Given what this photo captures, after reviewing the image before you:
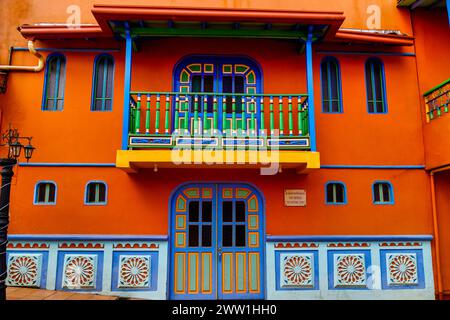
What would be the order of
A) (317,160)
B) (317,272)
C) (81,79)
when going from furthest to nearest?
1. (81,79)
2. (317,272)
3. (317,160)

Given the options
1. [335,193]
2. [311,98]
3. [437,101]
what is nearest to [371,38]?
[437,101]

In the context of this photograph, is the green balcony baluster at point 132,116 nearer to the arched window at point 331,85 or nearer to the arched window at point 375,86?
the arched window at point 331,85

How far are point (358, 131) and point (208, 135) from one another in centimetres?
328

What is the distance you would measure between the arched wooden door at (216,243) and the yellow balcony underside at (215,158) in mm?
1017

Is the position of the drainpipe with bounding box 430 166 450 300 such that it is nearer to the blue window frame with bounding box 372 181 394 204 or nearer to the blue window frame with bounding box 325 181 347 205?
the blue window frame with bounding box 372 181 394 204

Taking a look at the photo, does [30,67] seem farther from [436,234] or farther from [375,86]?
[436,234]

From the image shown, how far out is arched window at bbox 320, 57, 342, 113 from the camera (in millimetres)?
7520

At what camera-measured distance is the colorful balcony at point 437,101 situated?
6.81 m

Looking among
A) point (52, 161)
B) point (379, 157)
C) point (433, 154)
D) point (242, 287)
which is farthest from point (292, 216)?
point (52, 161)

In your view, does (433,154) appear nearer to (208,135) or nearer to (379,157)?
(379,157)

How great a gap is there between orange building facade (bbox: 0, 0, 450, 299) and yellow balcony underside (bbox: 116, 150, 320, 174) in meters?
0.02

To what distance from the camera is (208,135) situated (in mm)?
6301

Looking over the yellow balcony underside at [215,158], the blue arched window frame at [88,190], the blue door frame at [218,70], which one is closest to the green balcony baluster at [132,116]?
the yellow balcony underside at [215,158]

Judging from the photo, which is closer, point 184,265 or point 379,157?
point 184,265
